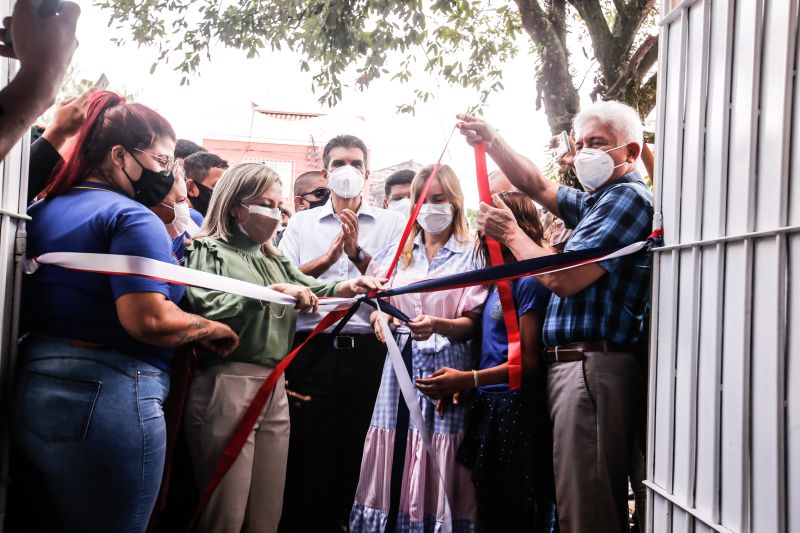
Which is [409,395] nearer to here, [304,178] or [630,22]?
[304,178]

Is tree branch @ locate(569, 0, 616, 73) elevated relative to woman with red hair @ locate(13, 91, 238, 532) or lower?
elevated

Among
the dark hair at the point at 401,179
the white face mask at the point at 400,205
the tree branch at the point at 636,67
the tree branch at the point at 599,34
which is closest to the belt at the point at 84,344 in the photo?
the white face mask at the point at 400,205

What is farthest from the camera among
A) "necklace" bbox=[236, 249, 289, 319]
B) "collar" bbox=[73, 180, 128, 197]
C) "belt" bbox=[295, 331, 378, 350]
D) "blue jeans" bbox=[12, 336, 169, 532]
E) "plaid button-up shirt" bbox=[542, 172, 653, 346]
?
"belt" bbox=[295, 331, 378, 350]

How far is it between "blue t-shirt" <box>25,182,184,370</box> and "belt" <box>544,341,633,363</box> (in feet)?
5.23

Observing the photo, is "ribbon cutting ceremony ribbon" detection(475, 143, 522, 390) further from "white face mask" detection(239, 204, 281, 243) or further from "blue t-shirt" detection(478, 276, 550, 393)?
"white face mask" detection(239, 204, 281, 243)

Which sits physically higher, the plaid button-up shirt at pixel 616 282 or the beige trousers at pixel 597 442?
the plaid button-up shirt at pixel 616 282

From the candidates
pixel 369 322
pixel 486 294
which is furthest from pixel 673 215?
pixel 369 322

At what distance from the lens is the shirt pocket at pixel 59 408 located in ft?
6.63

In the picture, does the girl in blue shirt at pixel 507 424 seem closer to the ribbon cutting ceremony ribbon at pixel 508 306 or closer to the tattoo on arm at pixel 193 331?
the ribbon cutting ceremony ribbon at pixel 508 306

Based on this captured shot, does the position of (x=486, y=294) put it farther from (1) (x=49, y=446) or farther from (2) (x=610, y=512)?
Answer: (1) (x=49, y=446)

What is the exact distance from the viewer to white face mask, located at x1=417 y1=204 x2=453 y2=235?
3561mm

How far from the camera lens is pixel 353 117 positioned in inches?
315

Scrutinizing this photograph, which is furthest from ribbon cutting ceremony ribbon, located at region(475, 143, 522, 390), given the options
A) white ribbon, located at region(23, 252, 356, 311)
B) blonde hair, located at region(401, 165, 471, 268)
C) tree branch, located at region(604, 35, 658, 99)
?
tree branch, located at region(604, 35, 658, 99)

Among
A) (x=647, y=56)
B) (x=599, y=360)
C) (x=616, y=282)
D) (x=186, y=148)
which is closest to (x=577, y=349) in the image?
(x=599, y=360)
